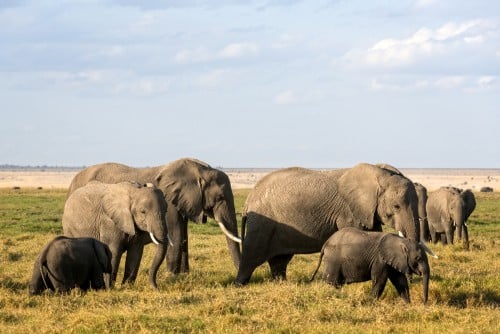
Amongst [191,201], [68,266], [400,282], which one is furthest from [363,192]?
[68,266]

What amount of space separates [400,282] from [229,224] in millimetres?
4392

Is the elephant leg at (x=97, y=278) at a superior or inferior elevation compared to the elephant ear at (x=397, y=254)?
inferior

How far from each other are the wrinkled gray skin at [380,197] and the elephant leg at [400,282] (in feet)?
Result: 3.76

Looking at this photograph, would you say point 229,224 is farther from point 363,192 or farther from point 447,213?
point 447,213

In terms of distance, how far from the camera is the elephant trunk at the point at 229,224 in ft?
54.4

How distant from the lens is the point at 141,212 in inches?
569

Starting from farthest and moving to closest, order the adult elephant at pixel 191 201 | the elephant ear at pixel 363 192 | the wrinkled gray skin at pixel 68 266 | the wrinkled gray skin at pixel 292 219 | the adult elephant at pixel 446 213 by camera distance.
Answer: the adult elephant at pixel 446 213
the adult elephant at pixel 191 201
the wrinkled gray skin at pixel 292 219
the elephant ear at pixel 363 192
the wrinkled gray skin at pixel 68 266

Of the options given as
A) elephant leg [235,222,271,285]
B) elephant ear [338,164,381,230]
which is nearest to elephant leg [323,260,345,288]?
elephant ear [338,164,381,230]

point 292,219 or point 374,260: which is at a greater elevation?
point 292,219

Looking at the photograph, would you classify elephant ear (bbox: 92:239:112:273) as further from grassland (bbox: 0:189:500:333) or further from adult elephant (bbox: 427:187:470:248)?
adult elephant (bbox: 427:187:470:248)

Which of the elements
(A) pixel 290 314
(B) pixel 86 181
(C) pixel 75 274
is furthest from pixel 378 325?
(B) pixel 86 181

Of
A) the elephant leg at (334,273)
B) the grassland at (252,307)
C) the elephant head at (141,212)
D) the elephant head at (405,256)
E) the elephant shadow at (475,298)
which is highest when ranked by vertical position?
the elephant head at (141,212)

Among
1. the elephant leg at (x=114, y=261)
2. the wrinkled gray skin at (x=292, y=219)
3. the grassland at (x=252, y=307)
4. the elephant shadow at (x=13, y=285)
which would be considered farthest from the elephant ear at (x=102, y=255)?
the wrinkled gray skin at (x=292, y=219)

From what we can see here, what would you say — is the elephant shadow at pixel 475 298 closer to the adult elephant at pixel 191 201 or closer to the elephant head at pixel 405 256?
the elephant head at pixel 405 256
